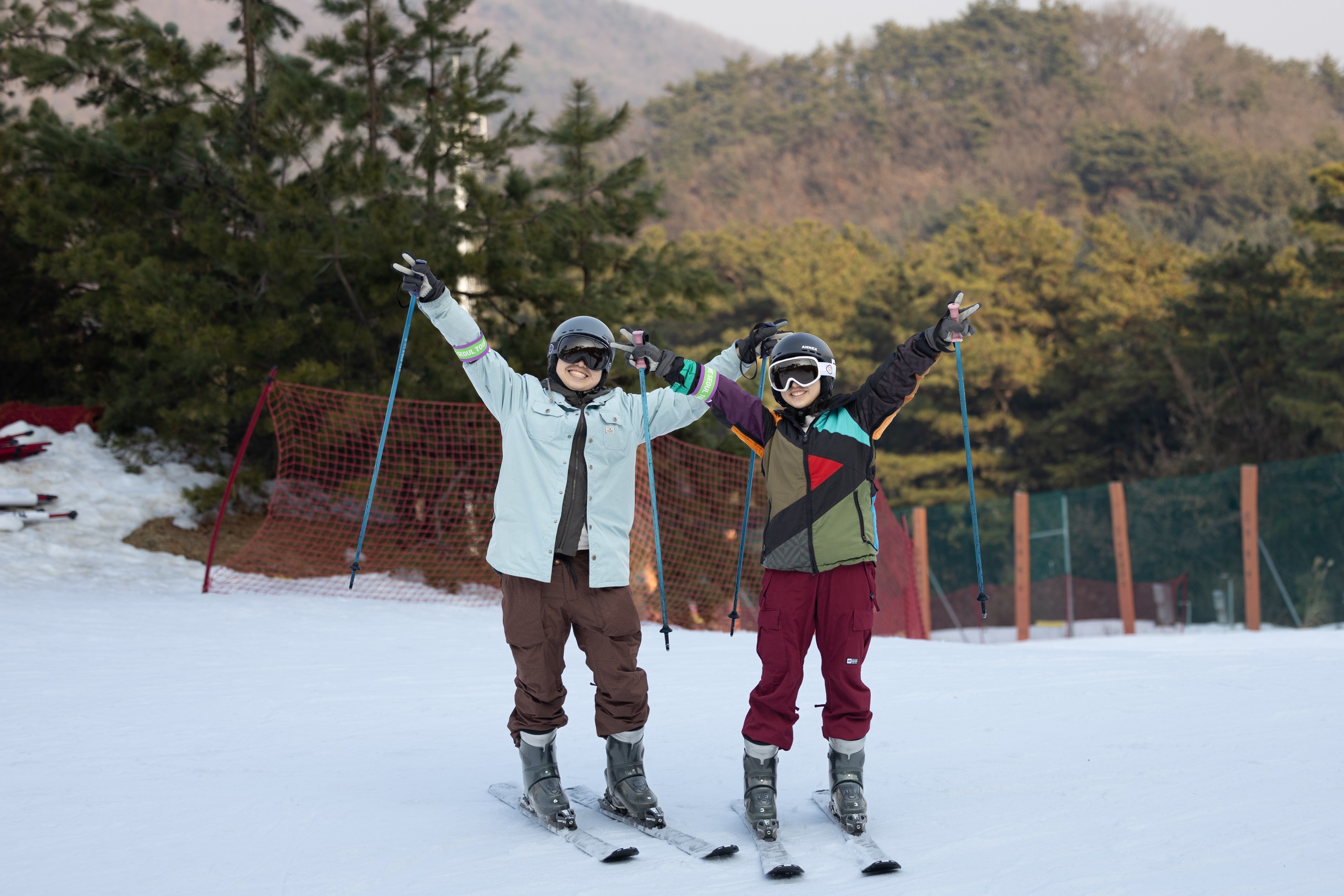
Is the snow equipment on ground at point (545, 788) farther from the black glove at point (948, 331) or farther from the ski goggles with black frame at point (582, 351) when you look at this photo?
the black glove at point (948, 331)

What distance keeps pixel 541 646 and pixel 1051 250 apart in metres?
26.6

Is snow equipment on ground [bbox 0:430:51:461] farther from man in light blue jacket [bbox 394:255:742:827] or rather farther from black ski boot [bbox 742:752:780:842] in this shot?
black ski boot [bbox 742:752:780:842]

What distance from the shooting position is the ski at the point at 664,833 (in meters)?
2.91

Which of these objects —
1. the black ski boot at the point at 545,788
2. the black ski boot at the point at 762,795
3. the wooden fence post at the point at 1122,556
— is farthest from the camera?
the wooden fence post at the point at 1122,556

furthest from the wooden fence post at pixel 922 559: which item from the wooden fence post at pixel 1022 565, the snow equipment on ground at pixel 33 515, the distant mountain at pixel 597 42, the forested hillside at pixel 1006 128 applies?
the distant mountain at pixel 597 42

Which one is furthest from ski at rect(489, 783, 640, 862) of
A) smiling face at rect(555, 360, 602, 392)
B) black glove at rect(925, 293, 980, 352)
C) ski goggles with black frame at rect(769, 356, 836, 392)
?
black glove at rect(925, 293, 980, 352)

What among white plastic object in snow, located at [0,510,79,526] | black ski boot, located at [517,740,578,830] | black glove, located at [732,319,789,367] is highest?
black glove, located at [732,319,789,367]

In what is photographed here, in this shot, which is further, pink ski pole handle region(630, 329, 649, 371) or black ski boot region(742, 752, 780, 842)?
pink ski pole handle region(630, 329, 649, 371)

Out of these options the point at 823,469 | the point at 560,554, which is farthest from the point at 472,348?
the point at 823,469

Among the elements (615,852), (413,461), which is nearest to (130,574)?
(413,461)

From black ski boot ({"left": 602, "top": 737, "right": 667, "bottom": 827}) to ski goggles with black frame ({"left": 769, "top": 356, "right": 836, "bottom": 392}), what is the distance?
108cm

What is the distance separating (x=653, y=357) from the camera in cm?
325

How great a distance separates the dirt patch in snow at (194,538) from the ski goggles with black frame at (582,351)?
6028 millimetres

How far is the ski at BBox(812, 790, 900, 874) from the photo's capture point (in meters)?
2.77
